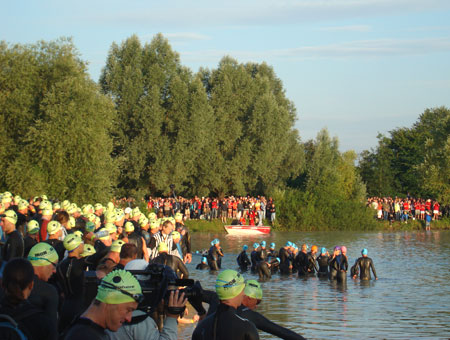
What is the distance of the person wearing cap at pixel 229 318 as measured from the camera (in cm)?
496

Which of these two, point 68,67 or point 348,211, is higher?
point 68,67

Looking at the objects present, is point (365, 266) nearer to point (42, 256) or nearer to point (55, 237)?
point (55, 237)

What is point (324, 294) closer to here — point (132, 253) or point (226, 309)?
point (132, 253)

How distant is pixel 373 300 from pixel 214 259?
7508mm

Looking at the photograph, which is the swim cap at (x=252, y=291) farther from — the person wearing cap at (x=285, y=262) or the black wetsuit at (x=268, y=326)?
the person wearing cap at (x=285, y=262)

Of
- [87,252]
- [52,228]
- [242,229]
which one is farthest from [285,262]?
[242,229]

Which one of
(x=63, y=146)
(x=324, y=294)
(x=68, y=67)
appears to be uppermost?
(x=68, y=67)

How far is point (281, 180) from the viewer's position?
65500mm

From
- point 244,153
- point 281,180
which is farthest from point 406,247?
point 281,180

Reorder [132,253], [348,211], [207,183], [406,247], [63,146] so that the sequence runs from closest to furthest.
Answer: [132,253]
[63,146]
[406,247]
[348,211]
[207,183]

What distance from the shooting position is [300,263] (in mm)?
26266

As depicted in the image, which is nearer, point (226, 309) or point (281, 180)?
point (226, 309)

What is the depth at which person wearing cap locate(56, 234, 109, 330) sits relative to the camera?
25.0 feet

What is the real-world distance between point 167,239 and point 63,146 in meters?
22.4
